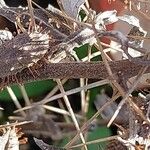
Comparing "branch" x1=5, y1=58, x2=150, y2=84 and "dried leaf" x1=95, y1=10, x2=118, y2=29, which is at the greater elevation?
"dried leaf" x1=95, y1=10, x2=118, y2=29

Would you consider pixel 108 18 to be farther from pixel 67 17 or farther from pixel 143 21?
pixel 143 21

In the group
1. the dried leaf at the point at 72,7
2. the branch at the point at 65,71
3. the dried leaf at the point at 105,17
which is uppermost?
the dried leaf at the point at 72,7

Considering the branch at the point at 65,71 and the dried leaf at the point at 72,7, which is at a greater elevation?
the dried leaf at the point at 72,7

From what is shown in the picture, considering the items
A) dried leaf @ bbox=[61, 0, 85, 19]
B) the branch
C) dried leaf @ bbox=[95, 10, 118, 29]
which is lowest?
the branch

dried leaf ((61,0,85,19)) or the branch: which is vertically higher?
dried leaf ((61,0,85,19))

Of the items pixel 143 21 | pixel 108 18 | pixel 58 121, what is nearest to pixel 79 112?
pixel 58 121

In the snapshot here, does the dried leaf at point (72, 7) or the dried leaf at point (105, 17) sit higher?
the dried leaf at point (72, 7)

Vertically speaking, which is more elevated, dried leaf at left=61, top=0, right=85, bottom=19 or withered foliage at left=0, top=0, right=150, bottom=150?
dried leaf at left=61, top=0, right=85, bottom=19

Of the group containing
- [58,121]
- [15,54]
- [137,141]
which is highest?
[15,54]
